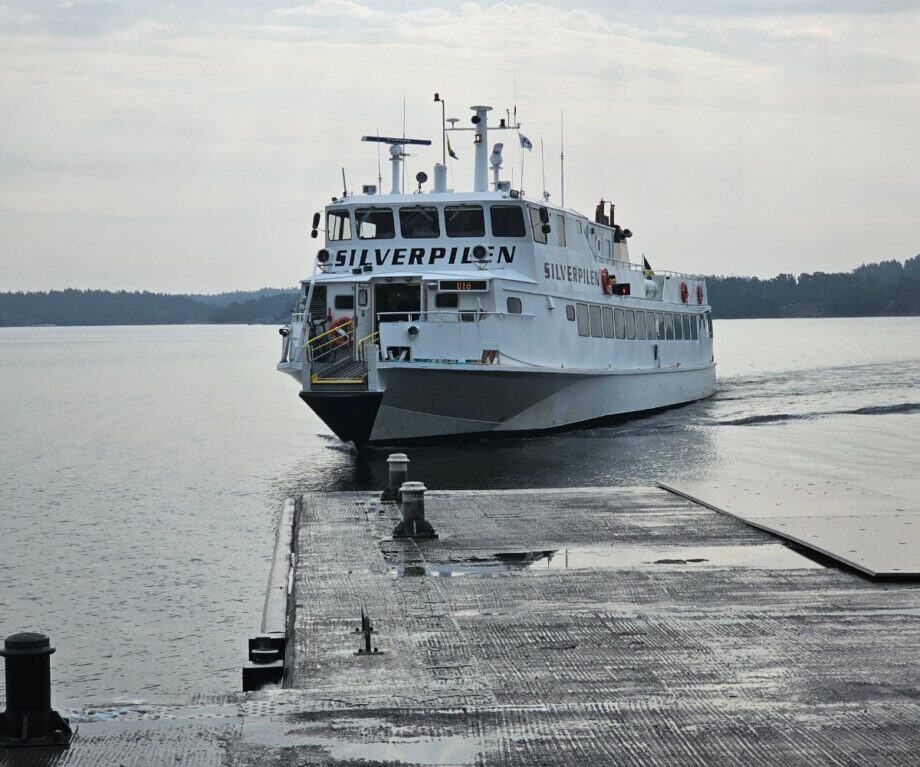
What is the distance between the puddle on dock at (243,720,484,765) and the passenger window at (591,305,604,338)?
24.5 metres

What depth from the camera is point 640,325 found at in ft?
115

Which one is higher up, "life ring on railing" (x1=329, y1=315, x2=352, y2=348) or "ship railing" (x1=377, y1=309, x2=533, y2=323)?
"ship railing" (x1=377, y1=309, x2=533, y2=323)

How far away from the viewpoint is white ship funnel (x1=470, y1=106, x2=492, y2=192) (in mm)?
30484

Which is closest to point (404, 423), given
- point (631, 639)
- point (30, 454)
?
point (30, 454)

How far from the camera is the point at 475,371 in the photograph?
1007 inches

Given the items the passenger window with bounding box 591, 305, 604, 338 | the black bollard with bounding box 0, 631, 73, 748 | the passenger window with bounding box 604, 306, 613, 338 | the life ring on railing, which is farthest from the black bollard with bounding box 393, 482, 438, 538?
the passenger window with bounding box 604, 306, 613, 338

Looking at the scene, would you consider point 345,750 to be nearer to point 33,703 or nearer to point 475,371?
point 33,703

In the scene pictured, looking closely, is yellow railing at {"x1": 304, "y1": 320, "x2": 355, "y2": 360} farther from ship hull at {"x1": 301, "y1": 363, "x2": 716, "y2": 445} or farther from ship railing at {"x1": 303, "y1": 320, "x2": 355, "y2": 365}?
ship hull at {"x1": 301, "y1": 363, "x2": 716, "y2": 445}

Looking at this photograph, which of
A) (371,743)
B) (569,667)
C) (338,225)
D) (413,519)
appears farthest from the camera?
(338,225)

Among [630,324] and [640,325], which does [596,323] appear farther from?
[640,325]

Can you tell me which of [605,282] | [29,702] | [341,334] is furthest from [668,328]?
[29,702]

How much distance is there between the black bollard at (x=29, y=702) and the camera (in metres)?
6.71

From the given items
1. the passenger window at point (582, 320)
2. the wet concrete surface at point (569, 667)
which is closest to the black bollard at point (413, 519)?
the wet concrete surface at point (569, 667)

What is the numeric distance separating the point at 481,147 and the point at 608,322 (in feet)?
18.4
